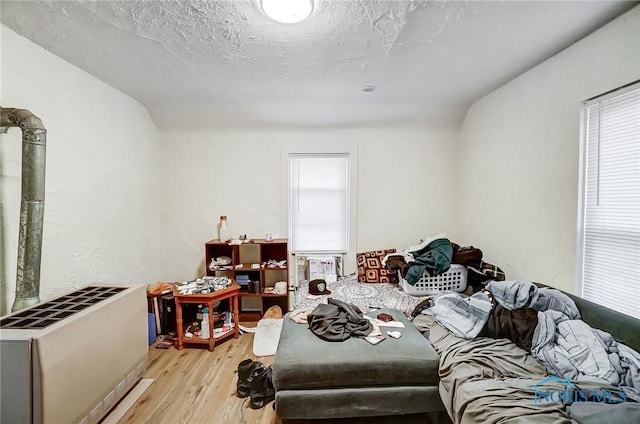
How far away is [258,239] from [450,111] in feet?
8.98

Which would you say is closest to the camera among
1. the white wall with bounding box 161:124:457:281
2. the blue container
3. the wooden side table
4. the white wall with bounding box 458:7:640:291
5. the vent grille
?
the vent grille

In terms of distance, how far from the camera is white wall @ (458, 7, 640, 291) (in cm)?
168

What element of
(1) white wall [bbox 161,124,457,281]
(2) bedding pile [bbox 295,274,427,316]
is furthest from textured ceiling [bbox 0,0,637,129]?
(2) bedding pile [bbox 295,274,427,316]

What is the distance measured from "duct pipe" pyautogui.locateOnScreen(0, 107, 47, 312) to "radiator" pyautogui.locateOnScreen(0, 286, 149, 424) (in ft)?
0.41

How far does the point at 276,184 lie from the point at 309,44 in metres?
1.84

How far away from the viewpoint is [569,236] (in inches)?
76.0

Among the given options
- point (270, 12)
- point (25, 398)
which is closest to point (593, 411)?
point (270, 12)

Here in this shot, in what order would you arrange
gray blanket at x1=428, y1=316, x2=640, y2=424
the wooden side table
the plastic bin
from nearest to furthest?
gray blanket at x1=428, y1=316, x2=640, y2=424, the wooden side table, the plastic bin

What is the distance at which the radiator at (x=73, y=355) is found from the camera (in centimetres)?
133

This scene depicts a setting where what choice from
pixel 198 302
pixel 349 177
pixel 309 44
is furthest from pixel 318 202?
pixel 309 44

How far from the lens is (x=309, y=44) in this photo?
6.05 feet

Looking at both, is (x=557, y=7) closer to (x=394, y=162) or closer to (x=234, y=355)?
(x=394, y=162)

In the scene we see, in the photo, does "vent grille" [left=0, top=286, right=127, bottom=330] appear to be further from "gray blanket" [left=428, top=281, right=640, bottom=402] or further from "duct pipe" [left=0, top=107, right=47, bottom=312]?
"gray blanket" [left=428, top=281, right=640, bottom=402]

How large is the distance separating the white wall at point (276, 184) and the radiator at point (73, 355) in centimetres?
139
